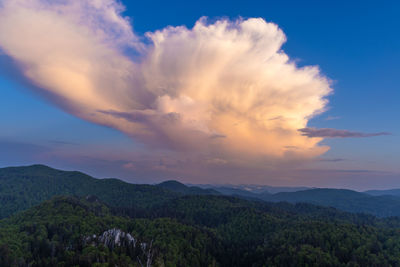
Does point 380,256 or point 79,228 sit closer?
point 380,256

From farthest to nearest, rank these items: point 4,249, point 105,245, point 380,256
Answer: point 380,256 < point 105,245 < point 4,249

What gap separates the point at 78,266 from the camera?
4537 inches

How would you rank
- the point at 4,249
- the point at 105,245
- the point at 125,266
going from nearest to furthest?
the point at 125,266 < the point at 4,249 < the point at 105,245

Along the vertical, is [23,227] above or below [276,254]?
above

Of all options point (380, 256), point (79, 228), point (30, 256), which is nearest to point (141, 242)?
point (79, 228)

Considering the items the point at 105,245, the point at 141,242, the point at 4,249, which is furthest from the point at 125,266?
the point at 4,249

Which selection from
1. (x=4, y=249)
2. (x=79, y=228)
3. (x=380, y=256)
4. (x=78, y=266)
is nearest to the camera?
(x=78, y=266)

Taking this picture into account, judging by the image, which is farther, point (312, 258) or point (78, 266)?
point (312, 258)

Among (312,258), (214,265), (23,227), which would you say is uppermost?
(23,227)

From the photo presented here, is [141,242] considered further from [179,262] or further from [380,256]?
[380,256]

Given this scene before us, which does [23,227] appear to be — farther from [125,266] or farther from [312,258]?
[312,258]

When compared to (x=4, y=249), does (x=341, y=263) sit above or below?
below

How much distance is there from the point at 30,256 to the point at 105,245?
42157mm

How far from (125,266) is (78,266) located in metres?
23.4
